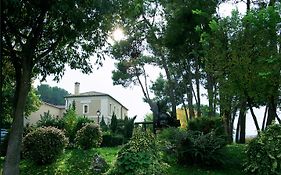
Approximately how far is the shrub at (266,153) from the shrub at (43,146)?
5381 millimetres

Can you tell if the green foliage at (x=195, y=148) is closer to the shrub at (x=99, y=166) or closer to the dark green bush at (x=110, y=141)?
the shrub at (x=99, y=166)

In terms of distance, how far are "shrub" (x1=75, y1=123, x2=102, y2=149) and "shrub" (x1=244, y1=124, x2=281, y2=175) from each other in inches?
243

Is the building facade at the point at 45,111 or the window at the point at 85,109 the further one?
the window at the point at 85,109

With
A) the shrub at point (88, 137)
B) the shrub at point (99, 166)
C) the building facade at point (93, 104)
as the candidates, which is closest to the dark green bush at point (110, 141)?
the shrub at point (88, 137)

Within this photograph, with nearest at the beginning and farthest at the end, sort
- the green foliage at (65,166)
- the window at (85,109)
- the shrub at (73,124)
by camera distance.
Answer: the green foliage at (65,166) < the shrub at (73,124) < the window at (85,109)

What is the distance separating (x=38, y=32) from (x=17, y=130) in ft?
8.91

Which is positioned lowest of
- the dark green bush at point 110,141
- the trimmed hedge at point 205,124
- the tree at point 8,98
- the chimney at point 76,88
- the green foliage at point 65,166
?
the green foliage at point 65,166

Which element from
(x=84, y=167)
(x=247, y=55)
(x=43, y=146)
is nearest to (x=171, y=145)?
(x=84, y=167)

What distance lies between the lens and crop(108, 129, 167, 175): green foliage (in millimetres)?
6652

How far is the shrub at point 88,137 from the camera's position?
12.8 m

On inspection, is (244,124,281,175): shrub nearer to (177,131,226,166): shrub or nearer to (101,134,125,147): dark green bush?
(177,131,226,166): shrub

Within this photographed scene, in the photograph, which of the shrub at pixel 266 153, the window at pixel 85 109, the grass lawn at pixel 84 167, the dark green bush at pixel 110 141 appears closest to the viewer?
the shrub at pixel 266 153

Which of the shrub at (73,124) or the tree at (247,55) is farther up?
the tree at (247,55)

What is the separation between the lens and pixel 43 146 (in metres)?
10.0
